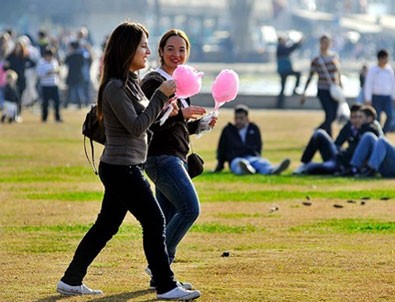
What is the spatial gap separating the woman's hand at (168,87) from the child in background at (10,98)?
23.2 meters

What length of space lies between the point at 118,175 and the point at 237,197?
7.78 meters

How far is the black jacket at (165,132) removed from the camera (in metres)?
10.2

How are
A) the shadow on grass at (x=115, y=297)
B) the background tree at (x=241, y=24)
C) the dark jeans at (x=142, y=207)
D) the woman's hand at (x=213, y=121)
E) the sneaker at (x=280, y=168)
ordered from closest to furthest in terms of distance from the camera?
the dark jeans at (x=142, y=207)
the shadow on grass at (x=115, y=297)
the woman's hand at (x=213, y=121)
the sneaker at (x=280, y=168)
the background tree at (x=241, y=24)

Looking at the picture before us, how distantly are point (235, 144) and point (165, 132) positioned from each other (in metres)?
10.7

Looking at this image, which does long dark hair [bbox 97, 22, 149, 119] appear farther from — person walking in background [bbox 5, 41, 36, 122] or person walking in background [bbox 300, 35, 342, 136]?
person walking in background [bbox 5, 41, 36, 122]

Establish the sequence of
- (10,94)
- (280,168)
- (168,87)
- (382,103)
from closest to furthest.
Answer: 1. (168,87)
2. (280,168)
3. (382,103)
4. (10,94)

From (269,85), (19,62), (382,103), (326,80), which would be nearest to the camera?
(326,80)

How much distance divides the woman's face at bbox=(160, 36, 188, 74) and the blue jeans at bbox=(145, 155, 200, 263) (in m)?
0.60

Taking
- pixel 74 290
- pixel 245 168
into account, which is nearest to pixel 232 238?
pixel 74 290

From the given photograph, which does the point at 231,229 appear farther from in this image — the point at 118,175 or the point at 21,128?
the point at 21,128

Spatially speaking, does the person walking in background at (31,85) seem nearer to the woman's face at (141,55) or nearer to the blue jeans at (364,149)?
the blue jeans at (364,149)

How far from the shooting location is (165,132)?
10.3 meters

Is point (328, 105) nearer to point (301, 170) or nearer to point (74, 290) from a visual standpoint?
point (301, 170)

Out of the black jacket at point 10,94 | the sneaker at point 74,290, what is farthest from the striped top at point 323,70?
the sneaker at point 74,290
